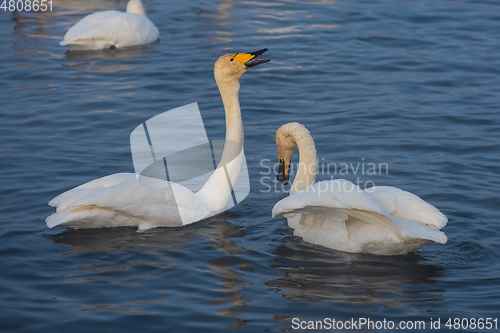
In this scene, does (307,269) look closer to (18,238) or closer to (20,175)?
(18,238)

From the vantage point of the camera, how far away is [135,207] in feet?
21.4

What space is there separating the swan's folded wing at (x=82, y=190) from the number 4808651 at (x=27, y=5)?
11908 mm

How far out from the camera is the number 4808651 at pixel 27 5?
677 inches

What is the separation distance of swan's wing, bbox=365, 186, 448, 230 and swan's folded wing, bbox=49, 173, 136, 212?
8.69ft

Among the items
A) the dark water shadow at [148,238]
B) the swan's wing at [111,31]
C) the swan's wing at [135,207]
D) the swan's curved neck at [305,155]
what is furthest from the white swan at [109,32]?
the swan's curved neck at [305,155]

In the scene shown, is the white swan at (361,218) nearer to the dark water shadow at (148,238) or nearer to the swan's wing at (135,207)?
the dark water shadow at (148,238)

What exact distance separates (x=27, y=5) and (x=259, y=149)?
1127cm

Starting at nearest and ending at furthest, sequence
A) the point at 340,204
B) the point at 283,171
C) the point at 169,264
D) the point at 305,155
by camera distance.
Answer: the point at 340,204 < the point at 169,264 < the point at 305,155 < the point at 283,171

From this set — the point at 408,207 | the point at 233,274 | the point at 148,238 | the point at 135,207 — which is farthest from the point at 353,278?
the point at 135,207

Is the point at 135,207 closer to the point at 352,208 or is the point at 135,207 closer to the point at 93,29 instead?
the point at 352,208

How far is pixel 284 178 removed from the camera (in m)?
7.48

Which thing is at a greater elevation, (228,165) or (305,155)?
(305,155)

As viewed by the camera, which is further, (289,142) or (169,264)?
(289,142)

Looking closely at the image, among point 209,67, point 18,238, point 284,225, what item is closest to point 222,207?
point 284,225
